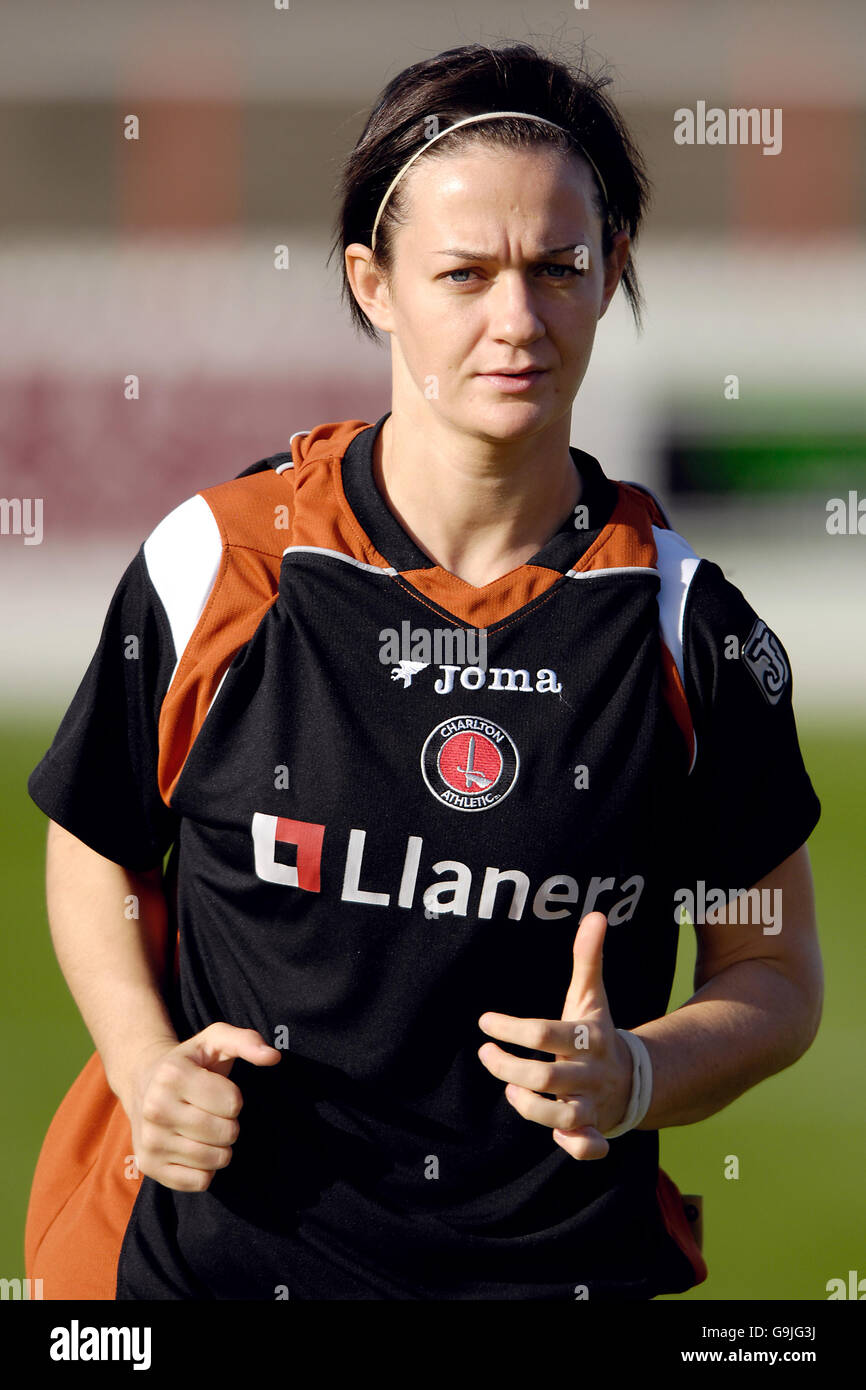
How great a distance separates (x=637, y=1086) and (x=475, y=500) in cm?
60

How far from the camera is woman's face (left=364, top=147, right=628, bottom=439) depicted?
130cm

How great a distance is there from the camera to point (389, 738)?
132cm

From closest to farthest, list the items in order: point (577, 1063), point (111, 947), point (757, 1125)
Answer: point (577, 1063), point (111, 947), point (757, 1125)

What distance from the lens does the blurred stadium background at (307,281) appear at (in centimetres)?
874

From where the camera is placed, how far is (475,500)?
1.40 meters

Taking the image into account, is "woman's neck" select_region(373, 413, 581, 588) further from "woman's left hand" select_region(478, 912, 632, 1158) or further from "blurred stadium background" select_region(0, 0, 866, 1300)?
"blurred stadium background" select_region(0, 0, 866, 1300)

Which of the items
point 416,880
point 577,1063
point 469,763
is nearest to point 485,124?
point 469,763

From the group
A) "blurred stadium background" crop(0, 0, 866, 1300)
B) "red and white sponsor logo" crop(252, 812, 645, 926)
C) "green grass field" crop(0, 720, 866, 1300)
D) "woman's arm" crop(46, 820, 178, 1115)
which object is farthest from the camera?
"blurred stadium background" crop(0, 0, 866, 1300)

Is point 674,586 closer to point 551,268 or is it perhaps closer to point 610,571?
point 610,571

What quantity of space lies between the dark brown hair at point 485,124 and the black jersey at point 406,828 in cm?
34

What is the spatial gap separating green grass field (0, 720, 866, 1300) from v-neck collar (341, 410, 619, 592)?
1.73 m

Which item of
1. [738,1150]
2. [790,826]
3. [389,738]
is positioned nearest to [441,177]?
[389,738]

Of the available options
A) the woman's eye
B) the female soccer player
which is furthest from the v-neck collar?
the woman's eye

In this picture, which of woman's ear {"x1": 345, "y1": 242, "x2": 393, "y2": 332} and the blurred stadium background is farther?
the blurred stadium background
